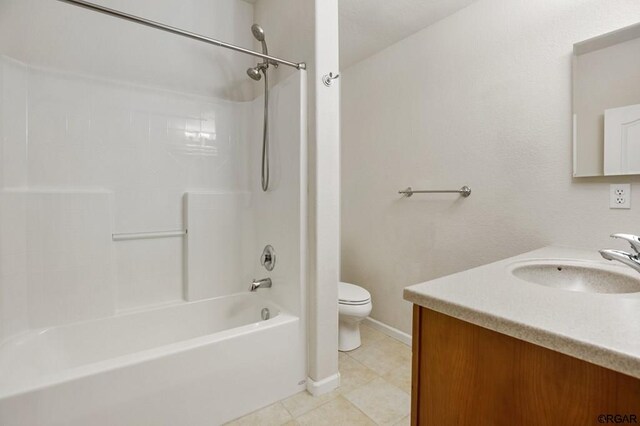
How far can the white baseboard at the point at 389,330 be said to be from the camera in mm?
2148

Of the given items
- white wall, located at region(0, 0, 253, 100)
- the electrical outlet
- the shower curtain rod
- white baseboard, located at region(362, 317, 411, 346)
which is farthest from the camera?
white baseboard, located at region(362, 317, 411, 346)

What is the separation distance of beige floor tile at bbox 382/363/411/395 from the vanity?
3.34 feet

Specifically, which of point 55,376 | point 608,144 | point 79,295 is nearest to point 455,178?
point 608,144

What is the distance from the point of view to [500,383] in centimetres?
61

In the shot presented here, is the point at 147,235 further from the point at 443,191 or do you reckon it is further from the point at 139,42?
the point at 443,191

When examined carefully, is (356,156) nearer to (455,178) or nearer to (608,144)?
(455,178)

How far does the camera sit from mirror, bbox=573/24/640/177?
1212mm

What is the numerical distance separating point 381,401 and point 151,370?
113 cm

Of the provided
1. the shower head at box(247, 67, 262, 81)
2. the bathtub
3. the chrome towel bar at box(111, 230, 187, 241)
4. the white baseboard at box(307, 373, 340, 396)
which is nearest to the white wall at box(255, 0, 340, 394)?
the white baseboard at box(307, 373, 340, 396)

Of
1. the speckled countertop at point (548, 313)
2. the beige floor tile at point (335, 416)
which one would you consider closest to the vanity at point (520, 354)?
the speckled countertop at point (548, 313)

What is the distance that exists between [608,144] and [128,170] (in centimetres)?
247

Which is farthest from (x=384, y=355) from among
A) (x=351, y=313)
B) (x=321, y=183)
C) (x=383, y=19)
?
(x=383, y=19)

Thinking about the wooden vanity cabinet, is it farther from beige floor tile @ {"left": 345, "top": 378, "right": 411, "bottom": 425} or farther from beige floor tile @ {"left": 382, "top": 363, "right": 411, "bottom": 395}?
beige floor tile @ {"left": 382, "top": 363, "right": 411, "bottom": 395}

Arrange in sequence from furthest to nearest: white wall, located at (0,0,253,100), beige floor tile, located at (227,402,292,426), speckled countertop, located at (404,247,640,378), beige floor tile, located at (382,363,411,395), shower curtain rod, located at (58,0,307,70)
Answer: beige floor tile, located at (382,363,411,395) → white wall, located at (0,0,253,100) → beige floor tile, located at (227,402,292,426) → shower curtain rod, located at (58,0,307,70) → speckled countertop, located at (404,247,640,378)
